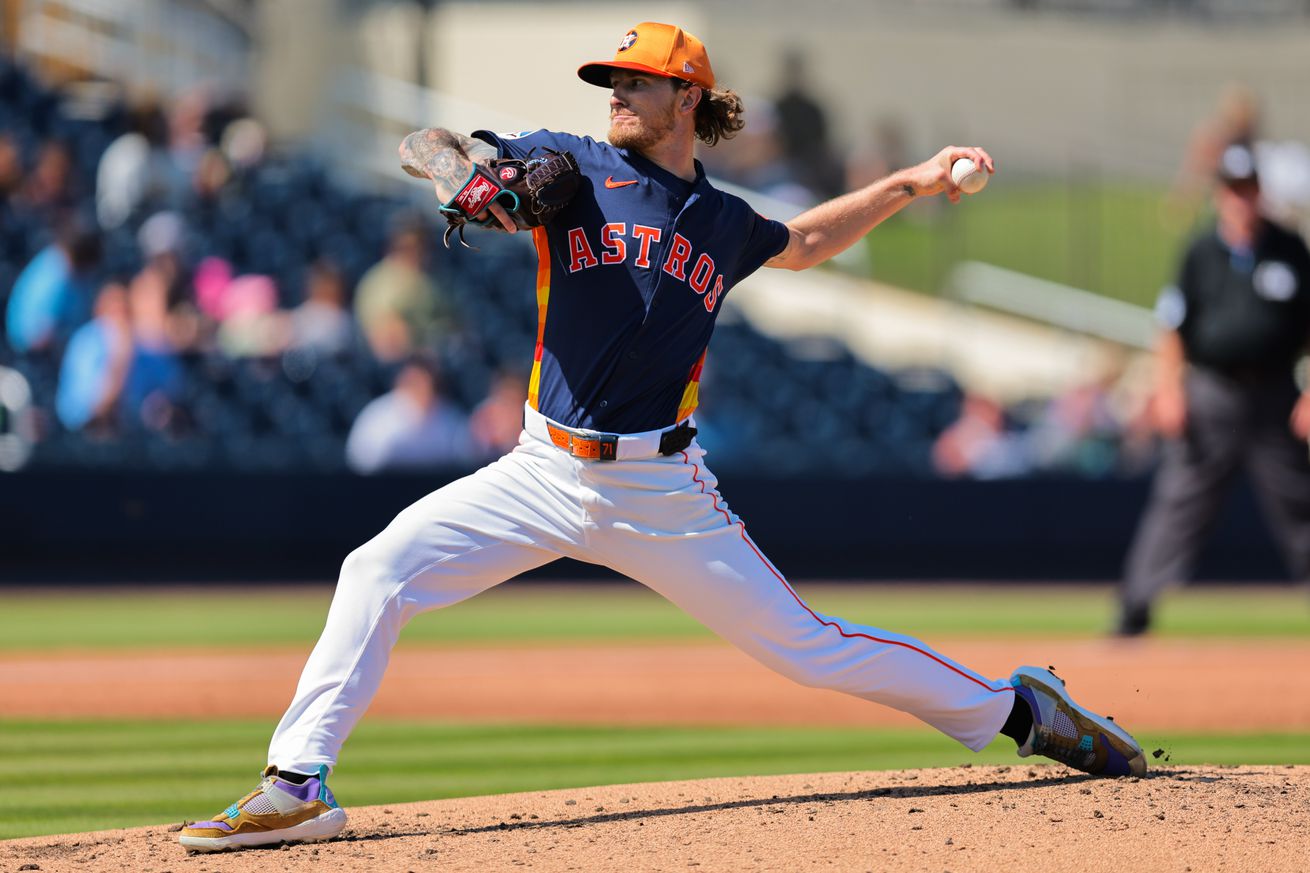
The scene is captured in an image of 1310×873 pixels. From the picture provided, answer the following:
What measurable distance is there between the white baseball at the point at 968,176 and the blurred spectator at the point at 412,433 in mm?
7298

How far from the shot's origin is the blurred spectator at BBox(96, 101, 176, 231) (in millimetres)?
13156

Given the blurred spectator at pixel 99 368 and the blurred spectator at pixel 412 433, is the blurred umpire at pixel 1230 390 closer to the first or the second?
the blurred spectator at pixel 412 433

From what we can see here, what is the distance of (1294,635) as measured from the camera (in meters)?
10.0

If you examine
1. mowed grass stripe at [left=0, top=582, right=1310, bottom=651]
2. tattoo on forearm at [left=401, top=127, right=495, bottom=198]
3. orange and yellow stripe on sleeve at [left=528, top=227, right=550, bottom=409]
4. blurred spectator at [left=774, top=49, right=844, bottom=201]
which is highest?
blurred spectator at [left=774, top=49, right=844, bottom=201]

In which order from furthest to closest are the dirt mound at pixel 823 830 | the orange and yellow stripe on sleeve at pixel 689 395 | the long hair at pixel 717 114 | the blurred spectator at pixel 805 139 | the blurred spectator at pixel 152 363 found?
the blurred spectator at pixel 805 139
the blurred spectator at pixel 152 363
the long hair at pixel 717 114
the orange and yellow stripe on sleeve at pixel 689 395
the dirt mound at pixel 823 830

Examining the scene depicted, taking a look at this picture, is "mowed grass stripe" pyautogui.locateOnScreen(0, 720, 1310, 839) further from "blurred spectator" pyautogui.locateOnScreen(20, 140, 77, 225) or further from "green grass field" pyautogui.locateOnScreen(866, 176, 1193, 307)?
"green grass field" pyautogui.locateOnScreen(866, 176, 1193, 307)

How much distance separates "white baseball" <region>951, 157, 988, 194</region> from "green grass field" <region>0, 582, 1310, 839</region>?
2127mm

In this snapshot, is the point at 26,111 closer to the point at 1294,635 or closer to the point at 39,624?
the point at 39,624

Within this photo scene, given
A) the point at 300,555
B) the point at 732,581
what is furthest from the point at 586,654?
the point at 732,581

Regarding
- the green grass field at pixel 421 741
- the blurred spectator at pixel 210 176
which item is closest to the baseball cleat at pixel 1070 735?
the green grass field at pixel 421 741

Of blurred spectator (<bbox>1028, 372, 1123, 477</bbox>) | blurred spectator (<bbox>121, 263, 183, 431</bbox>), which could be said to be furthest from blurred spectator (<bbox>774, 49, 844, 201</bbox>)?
blurred spectator (<bbox>121, 263, 183, 431</bbox>)

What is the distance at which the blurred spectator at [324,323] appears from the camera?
40.5ft

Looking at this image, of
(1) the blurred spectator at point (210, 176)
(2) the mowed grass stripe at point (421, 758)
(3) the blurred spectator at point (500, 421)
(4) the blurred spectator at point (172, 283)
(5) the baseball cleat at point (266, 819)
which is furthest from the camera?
(1) the blurred spectator at point (210, 176)

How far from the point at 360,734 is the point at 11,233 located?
6.88m
